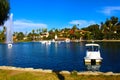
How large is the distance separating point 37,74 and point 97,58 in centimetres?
3622

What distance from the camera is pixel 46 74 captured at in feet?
84.1

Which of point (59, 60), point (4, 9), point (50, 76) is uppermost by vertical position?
point (4, 9)

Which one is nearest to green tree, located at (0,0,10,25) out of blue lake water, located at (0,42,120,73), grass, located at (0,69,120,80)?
grass, located at (0,69,120,80)

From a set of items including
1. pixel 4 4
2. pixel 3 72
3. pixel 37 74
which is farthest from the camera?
pixel 3 72

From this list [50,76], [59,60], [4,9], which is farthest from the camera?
[59,60]

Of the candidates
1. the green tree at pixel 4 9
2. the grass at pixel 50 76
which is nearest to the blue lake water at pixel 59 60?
the grass at pixel 50 76

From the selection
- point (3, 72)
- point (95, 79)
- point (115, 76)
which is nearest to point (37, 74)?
point (3, 72)

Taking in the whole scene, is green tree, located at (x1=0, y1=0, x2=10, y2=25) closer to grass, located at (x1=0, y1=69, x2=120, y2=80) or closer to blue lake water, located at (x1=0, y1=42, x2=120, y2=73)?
grass, located at (x1=0, y1=69, x2=120, y2=80)

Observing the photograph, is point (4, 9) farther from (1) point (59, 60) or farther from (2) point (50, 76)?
(1) point (59, 60)

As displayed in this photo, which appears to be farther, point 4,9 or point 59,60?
point 59,60

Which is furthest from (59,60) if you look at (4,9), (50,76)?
(4,9)

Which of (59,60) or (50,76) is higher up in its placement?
(50,76)

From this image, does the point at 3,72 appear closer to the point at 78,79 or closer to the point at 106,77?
the point at 78,79

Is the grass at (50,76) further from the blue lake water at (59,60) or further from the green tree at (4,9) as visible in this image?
the blue lake water at (59,60)
